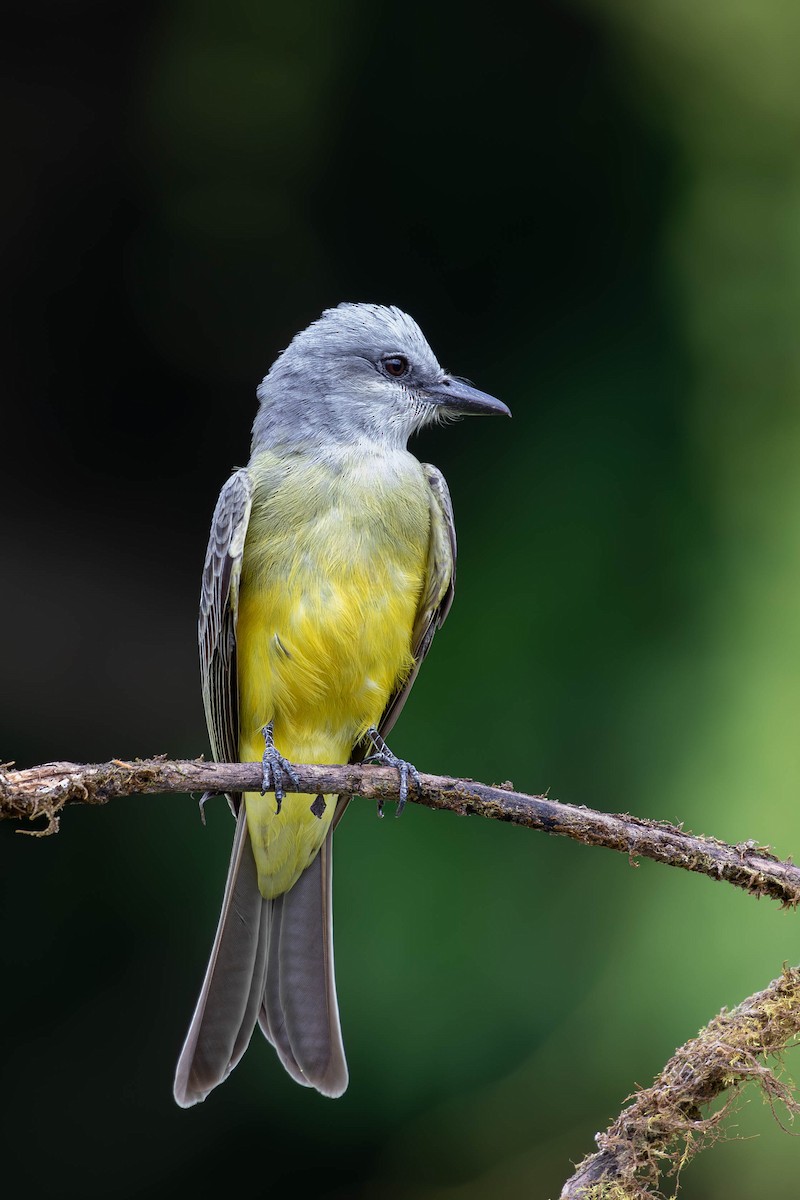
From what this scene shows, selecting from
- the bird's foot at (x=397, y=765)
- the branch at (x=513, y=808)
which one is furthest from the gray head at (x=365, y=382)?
the branch at (x=513, y=808)

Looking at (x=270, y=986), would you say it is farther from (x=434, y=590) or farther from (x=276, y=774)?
(x=434, y=590)

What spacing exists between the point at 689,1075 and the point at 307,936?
176 centimetres

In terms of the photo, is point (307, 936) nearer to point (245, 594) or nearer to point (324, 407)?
point (245, 594)

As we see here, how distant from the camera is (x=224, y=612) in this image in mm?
3756

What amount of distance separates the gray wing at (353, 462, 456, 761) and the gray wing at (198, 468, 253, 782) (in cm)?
46

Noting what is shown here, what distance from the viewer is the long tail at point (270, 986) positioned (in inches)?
138

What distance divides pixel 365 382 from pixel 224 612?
3.16 ft

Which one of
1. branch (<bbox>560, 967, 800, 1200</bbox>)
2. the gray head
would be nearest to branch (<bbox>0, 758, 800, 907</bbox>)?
branch (<bbox>560, 967, 800, 1200</bbox>)

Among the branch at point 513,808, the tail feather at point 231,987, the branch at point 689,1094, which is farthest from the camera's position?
the tail feather at point 231,987

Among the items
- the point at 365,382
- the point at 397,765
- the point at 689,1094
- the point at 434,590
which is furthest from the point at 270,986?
the point at 365,382

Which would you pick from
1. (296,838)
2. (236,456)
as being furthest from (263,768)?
(236,456)

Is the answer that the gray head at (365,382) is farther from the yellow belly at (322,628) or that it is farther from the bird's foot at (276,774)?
the bird's foot at (276,774)

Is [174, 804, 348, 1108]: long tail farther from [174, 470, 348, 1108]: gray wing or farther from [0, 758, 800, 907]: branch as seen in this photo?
[0, 758, 800, 907]: branch

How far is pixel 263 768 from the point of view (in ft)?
9.91
